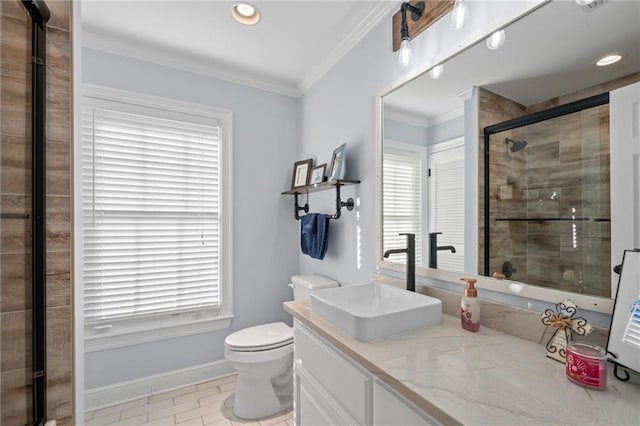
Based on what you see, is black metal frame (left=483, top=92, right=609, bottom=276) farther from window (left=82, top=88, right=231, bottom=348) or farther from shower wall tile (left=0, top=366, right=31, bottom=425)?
window (left=82, top=88, right=231, bottom=348)

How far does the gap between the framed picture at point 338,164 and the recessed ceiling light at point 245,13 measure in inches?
37.0

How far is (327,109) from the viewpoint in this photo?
221 cm

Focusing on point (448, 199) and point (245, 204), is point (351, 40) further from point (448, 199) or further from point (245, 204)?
point (245, 204)

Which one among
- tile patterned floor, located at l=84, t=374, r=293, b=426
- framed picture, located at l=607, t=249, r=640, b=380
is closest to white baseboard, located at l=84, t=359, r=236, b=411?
tile patterned floor, located at l=84, t=374, r=293, b=426

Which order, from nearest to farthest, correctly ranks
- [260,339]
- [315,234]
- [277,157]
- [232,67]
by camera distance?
[260,339], [315,234], [232,67], [277,157]

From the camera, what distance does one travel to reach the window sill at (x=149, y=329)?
197 cm

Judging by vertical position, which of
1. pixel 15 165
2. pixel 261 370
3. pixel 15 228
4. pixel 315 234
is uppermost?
pixel 15 165

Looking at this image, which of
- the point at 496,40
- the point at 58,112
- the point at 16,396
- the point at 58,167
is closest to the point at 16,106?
the point at 58,112

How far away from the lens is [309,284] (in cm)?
206

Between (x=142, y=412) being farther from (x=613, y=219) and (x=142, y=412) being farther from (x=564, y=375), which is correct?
(x=613, y=219)

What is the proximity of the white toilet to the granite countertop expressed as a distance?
988 mm

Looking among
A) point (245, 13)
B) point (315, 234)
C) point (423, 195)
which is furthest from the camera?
point (315, 234)

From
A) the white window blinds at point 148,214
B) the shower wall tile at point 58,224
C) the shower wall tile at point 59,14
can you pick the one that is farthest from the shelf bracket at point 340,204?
the shower wall tile at point 59,14

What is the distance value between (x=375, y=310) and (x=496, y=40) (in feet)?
3.89
